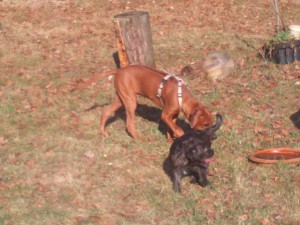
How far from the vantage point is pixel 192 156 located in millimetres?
6434

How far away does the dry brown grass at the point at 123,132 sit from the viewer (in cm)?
637

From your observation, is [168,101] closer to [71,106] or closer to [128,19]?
[71,106]

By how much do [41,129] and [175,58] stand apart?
16.2 ft

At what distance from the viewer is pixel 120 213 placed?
6312 mm

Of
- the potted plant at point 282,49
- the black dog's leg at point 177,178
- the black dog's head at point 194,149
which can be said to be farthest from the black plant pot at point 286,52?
the black dog's leg at point 177,178

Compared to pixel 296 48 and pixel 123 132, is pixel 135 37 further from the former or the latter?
pixel 296 48

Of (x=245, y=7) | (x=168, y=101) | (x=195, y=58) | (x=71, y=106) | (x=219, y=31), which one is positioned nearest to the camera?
(x=168, y=101)

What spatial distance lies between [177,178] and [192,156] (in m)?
0.40

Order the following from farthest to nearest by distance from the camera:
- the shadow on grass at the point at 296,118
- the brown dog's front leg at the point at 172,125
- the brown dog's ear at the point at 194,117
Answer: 1. the shadow on grass at the point at 296,118
2. the brown dog's front leg at the point at 172,125
3. the brown dog's ear at the point at 194,117

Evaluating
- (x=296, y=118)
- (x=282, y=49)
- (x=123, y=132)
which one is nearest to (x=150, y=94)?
(x=123, y=132)

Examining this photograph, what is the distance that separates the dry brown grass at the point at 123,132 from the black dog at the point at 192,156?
206 millimetres

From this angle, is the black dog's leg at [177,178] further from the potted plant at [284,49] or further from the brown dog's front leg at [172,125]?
the potted plant at [284,49]

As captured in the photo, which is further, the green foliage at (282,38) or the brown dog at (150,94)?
the green foliage at (282,38)

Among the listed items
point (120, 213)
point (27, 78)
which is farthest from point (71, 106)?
point (120, 213)
